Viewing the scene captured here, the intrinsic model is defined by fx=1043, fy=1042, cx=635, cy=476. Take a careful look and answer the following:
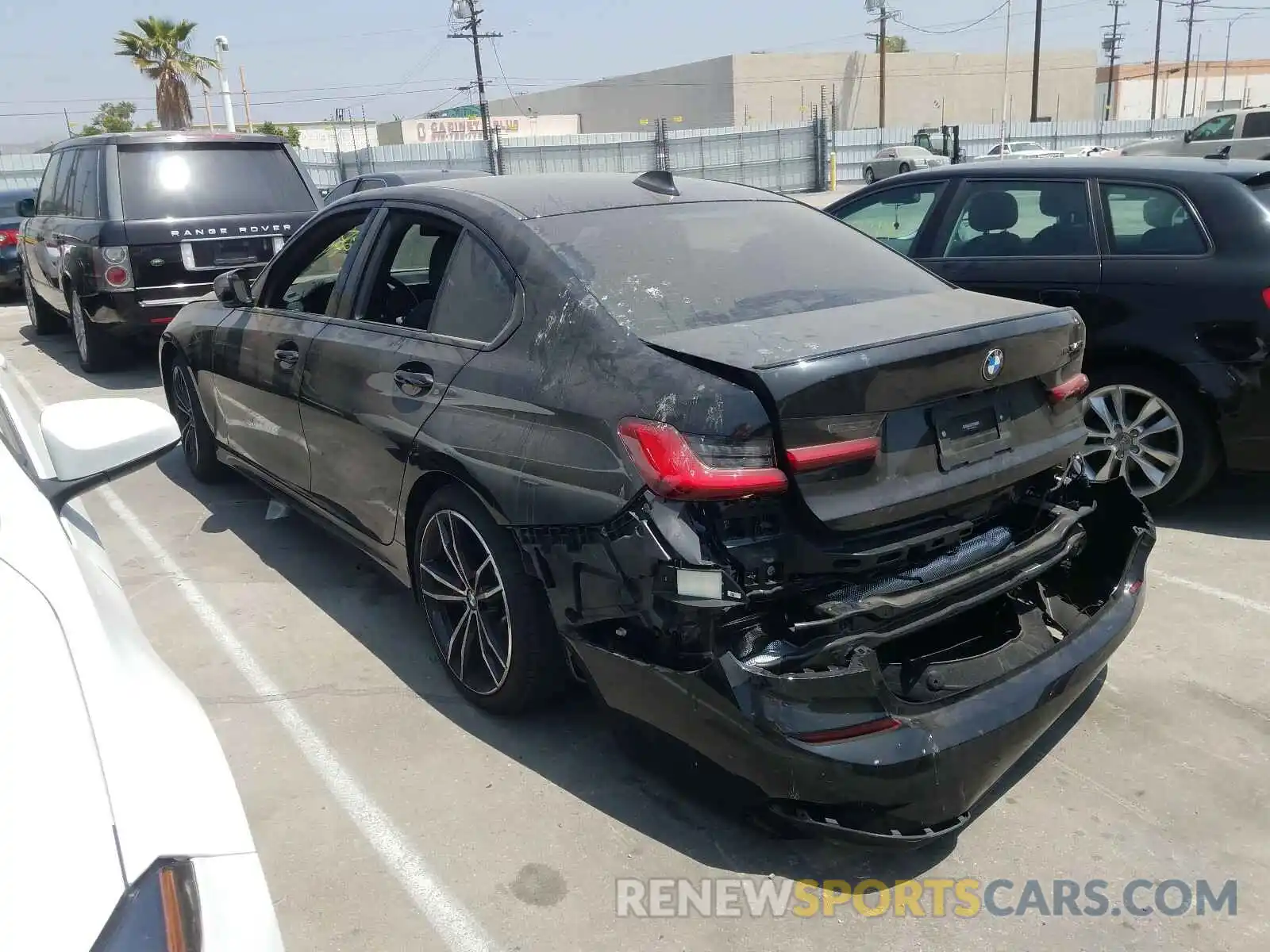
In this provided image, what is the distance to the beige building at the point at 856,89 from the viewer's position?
70.7 meters

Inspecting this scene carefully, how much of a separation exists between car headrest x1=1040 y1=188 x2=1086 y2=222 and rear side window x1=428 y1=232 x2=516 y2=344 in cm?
337

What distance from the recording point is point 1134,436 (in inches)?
199

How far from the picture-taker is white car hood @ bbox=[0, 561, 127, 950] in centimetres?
126

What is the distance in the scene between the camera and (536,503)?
9.34ft

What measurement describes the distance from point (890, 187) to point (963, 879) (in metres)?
4.41

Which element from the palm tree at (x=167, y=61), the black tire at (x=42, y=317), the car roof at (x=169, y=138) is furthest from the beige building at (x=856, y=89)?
the car roof at (x=169, y=138)

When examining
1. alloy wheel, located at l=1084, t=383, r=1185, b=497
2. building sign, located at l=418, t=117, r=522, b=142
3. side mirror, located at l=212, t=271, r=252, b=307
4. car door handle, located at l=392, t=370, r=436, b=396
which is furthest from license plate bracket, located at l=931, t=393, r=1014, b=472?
building sign, located at l=418, t=117, r=522, b=142

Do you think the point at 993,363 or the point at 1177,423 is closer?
the point at 993,363

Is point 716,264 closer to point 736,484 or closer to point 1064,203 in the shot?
point 736,484

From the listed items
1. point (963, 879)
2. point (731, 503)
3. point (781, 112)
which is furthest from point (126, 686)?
point (781, 112)

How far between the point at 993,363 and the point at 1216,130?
26015 millimetres

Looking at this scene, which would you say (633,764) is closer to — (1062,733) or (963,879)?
(963,879)

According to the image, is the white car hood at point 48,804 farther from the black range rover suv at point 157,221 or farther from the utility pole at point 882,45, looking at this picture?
the utility pole at point 882,45

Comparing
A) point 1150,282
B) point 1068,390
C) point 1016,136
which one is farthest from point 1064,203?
point 1016,136
